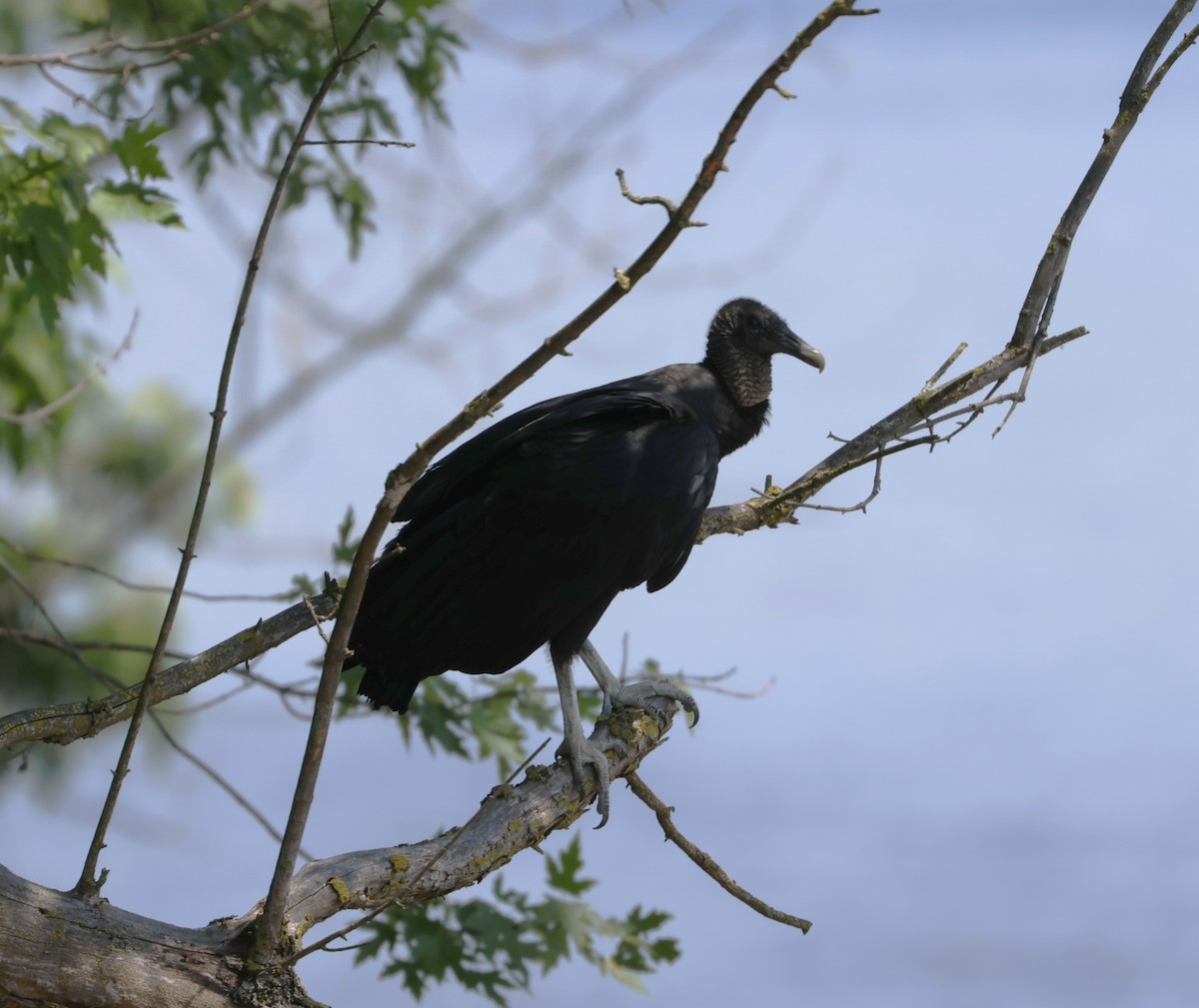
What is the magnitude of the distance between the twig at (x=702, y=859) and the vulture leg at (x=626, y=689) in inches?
7.7

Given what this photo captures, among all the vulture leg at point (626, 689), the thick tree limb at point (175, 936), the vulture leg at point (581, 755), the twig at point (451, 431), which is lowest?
the thick tree limb at point (175, 936)

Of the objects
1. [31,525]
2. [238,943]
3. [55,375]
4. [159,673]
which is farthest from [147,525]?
[238,943]

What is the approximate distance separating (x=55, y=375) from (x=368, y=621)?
4.61ft

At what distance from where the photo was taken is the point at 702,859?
2.70 metres

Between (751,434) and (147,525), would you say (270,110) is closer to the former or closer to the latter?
(751,434)

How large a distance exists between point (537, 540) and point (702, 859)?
2.33 ft

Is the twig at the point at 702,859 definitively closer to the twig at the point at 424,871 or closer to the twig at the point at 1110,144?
the twig at the point at 424,871

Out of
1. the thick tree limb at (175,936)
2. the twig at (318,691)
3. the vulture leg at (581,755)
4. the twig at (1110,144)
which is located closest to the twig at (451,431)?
the twig at (318,691)

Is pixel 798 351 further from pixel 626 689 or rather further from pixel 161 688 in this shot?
pixel 161 688

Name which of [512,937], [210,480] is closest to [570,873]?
[512,937]

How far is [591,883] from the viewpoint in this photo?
369 centimetres

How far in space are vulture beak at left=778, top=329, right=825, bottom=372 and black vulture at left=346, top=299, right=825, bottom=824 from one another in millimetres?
617

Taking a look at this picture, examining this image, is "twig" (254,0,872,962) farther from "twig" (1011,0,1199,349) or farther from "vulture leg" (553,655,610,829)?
"twig" (1011,0,1199,349)

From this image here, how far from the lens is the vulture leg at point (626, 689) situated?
298 centimetres
